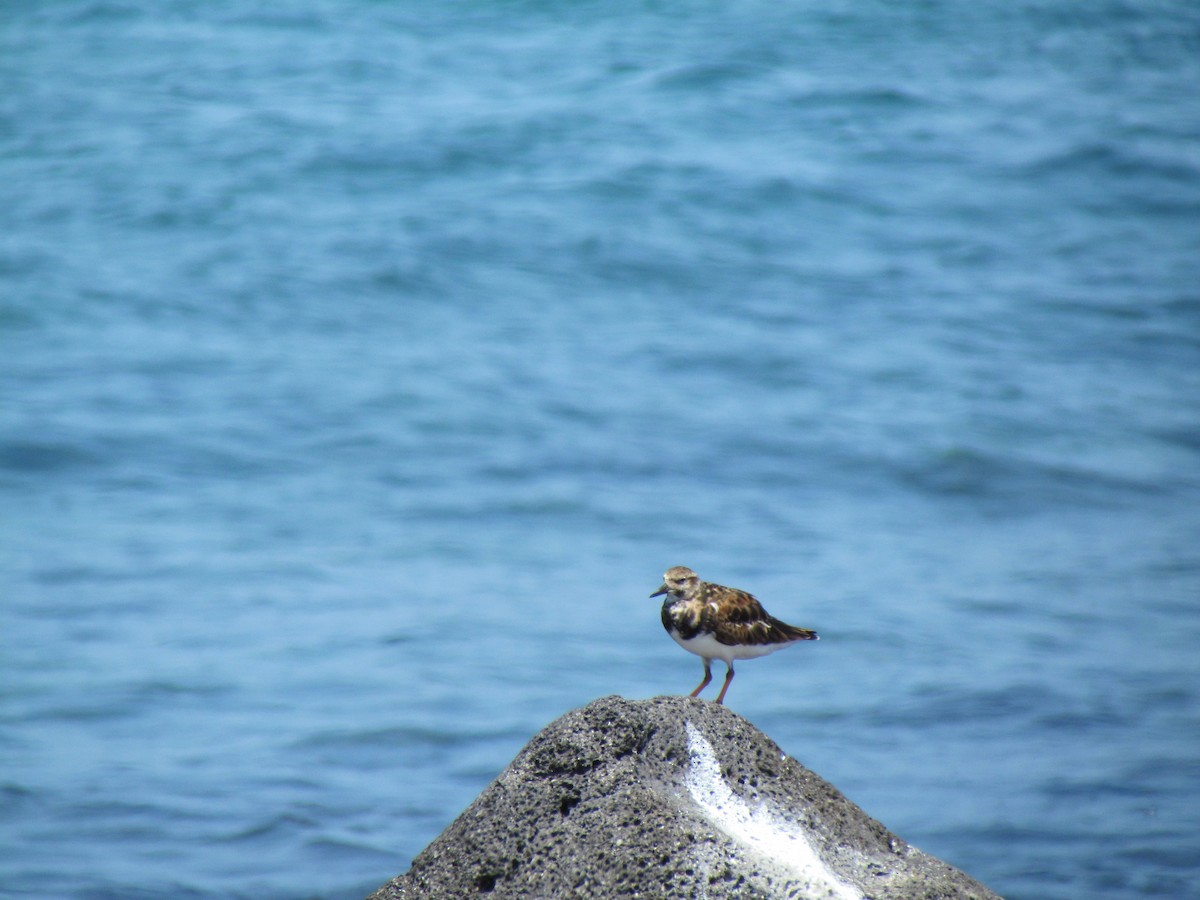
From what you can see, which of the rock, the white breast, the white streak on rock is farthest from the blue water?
the white streak on rock

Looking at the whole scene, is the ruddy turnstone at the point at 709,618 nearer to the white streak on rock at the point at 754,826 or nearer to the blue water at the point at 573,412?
the white streak on rock at the point at 754,826

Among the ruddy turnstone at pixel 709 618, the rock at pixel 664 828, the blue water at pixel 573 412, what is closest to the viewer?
the rock at pixel 664 828

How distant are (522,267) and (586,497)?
5.61 meters

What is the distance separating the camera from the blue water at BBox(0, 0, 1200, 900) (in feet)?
27.9

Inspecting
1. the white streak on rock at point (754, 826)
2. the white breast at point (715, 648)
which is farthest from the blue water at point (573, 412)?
the white streak on rock at point (754, 826)

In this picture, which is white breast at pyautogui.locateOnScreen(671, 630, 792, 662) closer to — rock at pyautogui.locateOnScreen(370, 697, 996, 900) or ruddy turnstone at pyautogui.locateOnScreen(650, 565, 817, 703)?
ruddy turnstone at pyautogui.locateOnScreen(650, 565, 817, 703)

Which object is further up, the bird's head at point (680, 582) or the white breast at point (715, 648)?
the bird's head at point (680, 582)

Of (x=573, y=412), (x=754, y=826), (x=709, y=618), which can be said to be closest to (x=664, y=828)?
(x=754, y=826)

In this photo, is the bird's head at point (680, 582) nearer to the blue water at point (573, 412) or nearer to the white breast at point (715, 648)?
the white breast at point (715, 648)

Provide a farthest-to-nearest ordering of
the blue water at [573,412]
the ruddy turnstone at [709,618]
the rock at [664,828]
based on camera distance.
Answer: the blue water at [573,412] < the ruddy turnstone at [709,618] < the rock at [664,828]

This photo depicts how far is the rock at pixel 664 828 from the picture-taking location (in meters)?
3.68

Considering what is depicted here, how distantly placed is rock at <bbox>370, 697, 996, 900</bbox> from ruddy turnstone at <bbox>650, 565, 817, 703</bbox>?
1.71 feet

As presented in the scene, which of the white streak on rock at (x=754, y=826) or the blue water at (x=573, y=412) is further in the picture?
the blue water at (x=573, y=412)

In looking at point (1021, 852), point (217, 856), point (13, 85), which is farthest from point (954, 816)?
point (13, 85)
